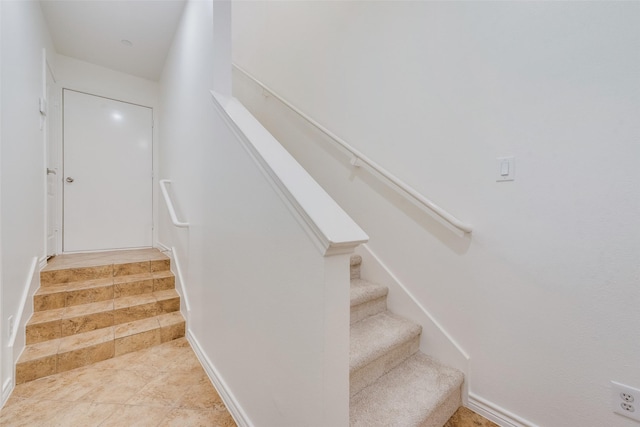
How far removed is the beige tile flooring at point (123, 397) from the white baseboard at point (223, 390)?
0.10ft

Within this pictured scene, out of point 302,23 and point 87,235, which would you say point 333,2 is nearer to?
point 302,23

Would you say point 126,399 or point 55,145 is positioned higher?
point 55,145

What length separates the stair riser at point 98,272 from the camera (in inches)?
86.2

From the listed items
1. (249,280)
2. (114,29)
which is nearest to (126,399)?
(249,280)

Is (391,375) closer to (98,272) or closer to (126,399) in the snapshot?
(126,399)

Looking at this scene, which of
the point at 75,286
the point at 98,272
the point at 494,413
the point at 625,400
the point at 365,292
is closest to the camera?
the point at 625,400

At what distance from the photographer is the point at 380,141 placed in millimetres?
1889

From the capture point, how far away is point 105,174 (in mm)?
3297

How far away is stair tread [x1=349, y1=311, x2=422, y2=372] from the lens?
130 centimetres

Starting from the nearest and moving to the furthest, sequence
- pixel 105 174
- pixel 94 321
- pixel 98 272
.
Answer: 1. pixel 94 321
2. pixel 98 272
3. pixel 105 174

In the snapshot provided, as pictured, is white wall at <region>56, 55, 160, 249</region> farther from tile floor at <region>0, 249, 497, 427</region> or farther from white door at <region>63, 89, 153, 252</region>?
tile floor at <region>0, 249, 497, 427</region>

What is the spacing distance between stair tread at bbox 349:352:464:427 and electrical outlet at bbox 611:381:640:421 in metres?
0.57

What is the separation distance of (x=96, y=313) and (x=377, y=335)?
2069mm

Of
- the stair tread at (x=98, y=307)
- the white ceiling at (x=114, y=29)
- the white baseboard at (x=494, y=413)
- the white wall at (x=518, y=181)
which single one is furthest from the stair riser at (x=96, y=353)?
the white ceiling at (x=114, y=29)
